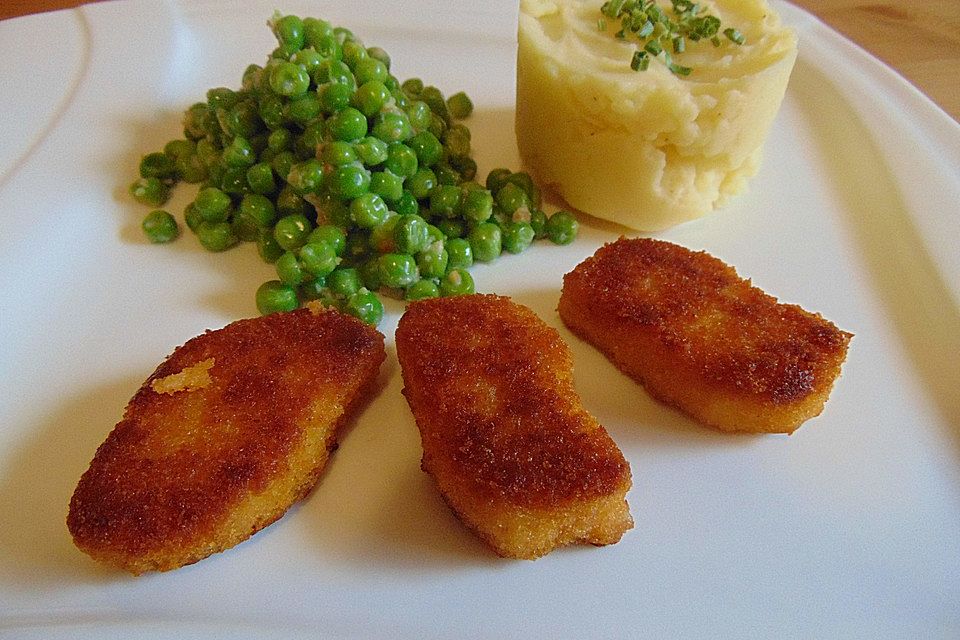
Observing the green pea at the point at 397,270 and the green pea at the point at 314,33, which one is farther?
the green pea at the point at 314,33

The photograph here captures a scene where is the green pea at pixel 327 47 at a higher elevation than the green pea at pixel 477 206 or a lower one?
higher

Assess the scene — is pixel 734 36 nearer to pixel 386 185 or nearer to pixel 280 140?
pixel 386 185

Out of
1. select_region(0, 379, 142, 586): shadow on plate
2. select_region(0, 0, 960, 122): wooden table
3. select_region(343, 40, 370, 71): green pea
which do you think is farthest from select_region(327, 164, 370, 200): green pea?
select_region(0, 0, 960, 122): wooden table

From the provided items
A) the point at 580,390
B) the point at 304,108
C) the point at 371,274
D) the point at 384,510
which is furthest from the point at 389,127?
the point at 384,510

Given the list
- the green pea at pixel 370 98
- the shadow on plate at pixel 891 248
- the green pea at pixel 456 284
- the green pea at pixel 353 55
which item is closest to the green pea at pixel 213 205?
the green pea at pixel 370 98

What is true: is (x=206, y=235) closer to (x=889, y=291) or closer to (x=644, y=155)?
(x=644, y=155)

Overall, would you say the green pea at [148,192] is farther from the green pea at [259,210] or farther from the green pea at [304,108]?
the green pea at [304,108]
